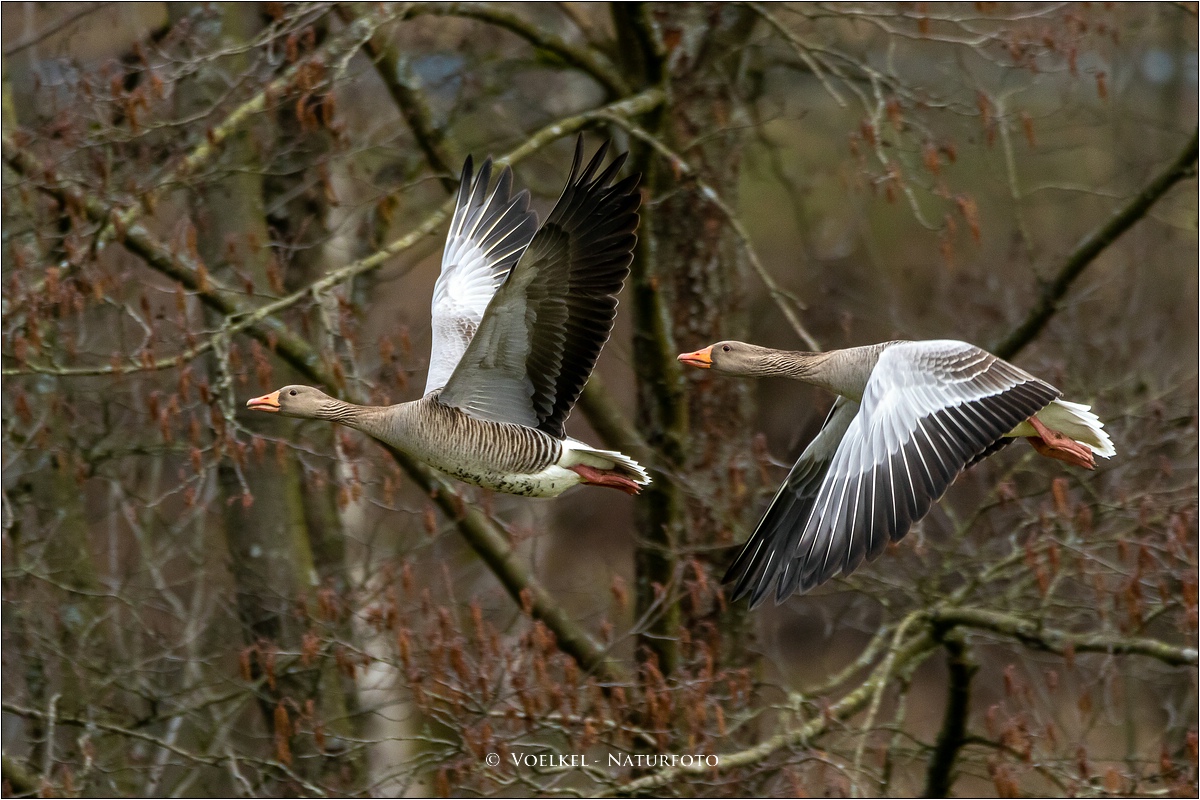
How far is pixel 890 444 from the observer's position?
529cm

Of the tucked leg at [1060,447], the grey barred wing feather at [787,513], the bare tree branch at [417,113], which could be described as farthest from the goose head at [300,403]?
the tucked leg at [1060,447]

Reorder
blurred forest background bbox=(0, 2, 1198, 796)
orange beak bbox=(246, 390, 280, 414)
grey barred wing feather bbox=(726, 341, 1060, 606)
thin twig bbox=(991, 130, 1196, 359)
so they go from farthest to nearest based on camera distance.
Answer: thin twig bbox=(991, 130, 1196, 359) → blurred forest background bbox=(0, 2, 1198, 796) → orange beak bbox=(246, 390, 280, 414) → grey barred wing feather bbox=(726, 341, 1060, 606)

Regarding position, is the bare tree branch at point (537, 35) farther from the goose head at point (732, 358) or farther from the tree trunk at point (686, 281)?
the goose head at point (732, 358)

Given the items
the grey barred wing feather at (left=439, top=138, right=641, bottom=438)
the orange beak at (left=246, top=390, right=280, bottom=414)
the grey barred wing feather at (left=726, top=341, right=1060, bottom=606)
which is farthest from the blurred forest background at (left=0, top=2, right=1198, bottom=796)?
the grey barred wing feather at (left=726, top=341, right=1060, bottom=606)

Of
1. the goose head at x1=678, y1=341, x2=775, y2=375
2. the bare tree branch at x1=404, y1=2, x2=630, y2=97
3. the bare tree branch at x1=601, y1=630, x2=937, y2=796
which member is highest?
the bare tree branch at x1=404, y1=2, x2=630, y2=97

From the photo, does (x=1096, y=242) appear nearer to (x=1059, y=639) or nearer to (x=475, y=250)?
(x=1059, y=639)

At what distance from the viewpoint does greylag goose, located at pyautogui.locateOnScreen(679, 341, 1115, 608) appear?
5086 millimetres

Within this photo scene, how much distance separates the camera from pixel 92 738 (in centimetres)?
816

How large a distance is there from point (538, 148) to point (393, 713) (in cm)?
520

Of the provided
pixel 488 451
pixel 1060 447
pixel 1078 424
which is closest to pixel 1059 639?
pixel 1078 424

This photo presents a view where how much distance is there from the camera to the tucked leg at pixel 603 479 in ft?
19.9

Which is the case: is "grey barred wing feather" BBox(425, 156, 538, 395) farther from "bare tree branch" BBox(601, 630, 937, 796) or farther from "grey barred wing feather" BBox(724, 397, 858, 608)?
"bare tree branch" BBox(601, 630, 937, 796)

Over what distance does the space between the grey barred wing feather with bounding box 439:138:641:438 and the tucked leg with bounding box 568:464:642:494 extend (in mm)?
215

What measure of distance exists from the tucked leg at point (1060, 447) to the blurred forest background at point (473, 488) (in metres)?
0.27
